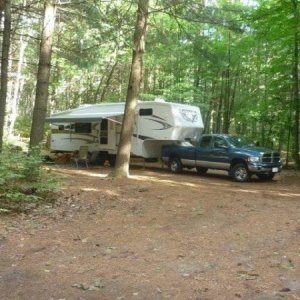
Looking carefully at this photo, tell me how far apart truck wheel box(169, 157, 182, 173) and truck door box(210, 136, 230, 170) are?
182cm

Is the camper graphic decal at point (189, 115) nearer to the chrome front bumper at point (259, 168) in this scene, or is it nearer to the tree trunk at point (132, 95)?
the chrome front bumper at point (259, 168)

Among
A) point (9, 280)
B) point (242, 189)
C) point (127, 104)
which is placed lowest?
point (9, 280)

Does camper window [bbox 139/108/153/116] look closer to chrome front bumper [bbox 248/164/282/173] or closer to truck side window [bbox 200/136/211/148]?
truck side window [bbox 200/136/211/148]

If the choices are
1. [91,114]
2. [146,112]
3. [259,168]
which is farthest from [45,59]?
[91,114]

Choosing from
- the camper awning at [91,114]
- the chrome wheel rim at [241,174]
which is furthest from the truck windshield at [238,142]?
the camper awning at [91,114]

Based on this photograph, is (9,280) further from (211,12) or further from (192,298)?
(211,12)

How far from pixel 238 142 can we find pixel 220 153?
89 centimetres

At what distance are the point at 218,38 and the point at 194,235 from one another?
20531 millimetres

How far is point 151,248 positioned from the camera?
6.29 metres

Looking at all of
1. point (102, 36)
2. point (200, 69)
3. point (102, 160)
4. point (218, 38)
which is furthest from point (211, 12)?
point (200, 69)

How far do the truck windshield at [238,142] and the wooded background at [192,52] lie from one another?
277 cm

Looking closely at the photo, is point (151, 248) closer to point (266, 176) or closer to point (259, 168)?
point (259, 168)

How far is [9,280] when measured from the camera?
5.09m

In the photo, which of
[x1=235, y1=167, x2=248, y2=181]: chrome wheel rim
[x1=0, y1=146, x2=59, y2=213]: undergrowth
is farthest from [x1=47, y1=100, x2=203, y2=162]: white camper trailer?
[x1=0, y1=146, x2=59, y2=213]: undergrowth
